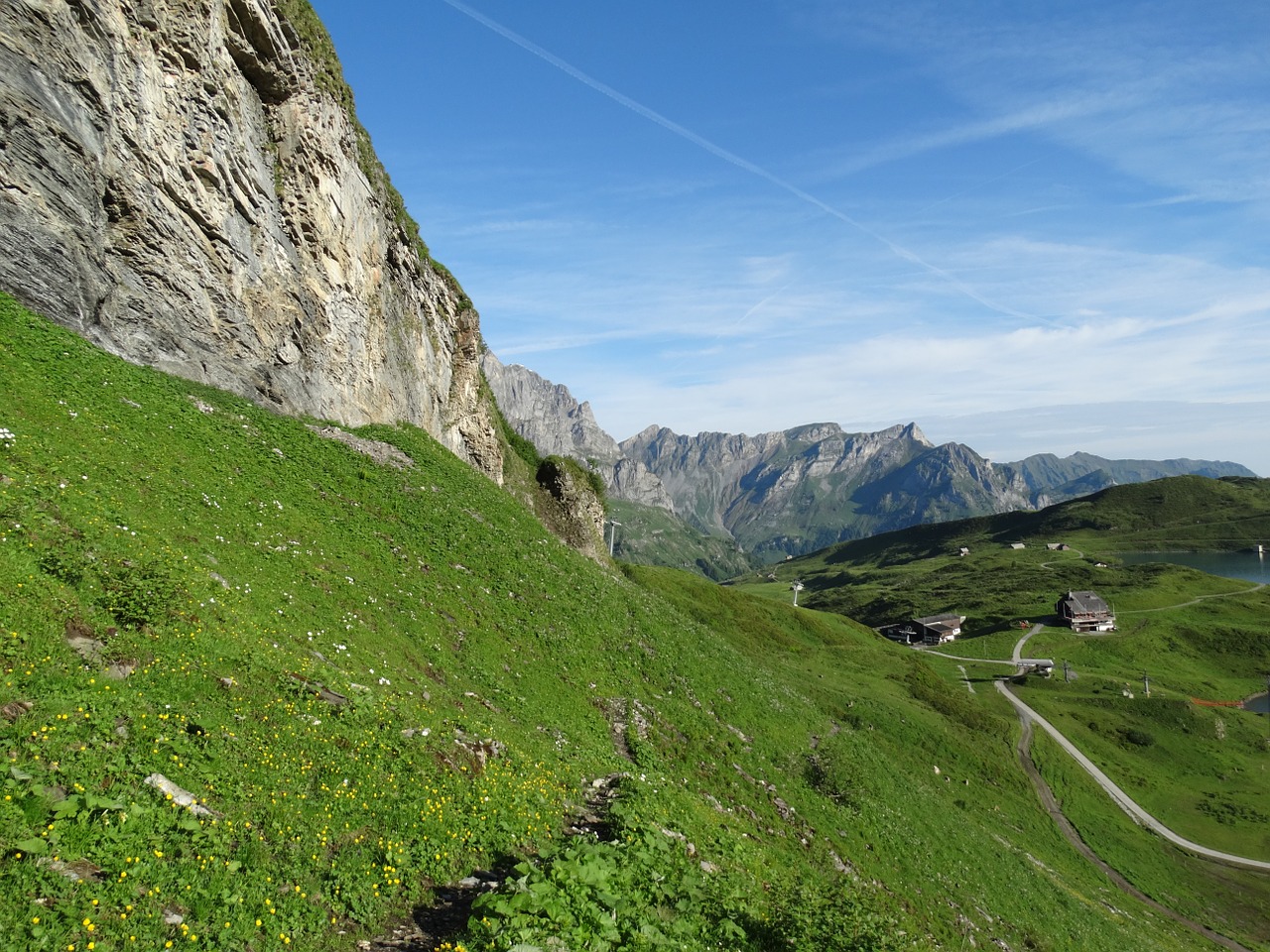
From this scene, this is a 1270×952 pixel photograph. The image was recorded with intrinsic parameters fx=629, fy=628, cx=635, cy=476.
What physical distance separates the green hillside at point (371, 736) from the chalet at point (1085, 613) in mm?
123407

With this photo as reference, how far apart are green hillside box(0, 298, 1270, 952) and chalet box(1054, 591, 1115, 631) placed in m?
123

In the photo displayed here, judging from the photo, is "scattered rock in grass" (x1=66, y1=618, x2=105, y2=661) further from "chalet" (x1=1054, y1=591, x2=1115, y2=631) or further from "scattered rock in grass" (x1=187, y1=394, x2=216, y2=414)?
"chalet" (x1=1054, y1=591, x2=1115, y2=631)

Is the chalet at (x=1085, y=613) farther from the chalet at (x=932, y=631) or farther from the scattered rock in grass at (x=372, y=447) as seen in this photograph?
the scattered rock in grass at (x=372, y=447)

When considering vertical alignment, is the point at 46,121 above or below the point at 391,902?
above

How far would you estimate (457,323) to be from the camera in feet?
207

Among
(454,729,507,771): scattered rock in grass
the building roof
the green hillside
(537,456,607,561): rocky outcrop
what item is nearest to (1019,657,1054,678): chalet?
the building roof

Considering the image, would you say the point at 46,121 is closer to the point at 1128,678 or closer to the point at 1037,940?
the point at 1037,940

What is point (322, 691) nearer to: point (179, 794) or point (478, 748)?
point (478, 748)

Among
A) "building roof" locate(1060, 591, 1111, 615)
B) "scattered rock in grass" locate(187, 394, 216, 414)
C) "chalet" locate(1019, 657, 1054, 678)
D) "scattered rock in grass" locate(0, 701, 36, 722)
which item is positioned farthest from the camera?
"building roof" locate(1060, 591, 1111, 615)

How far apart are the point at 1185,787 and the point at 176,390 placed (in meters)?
102

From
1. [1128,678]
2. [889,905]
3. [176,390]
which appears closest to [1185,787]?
[1128,678]

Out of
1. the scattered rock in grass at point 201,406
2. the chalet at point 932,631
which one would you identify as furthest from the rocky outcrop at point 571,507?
the chalet at point 932,631

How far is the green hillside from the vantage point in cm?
943

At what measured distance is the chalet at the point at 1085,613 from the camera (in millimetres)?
148500
